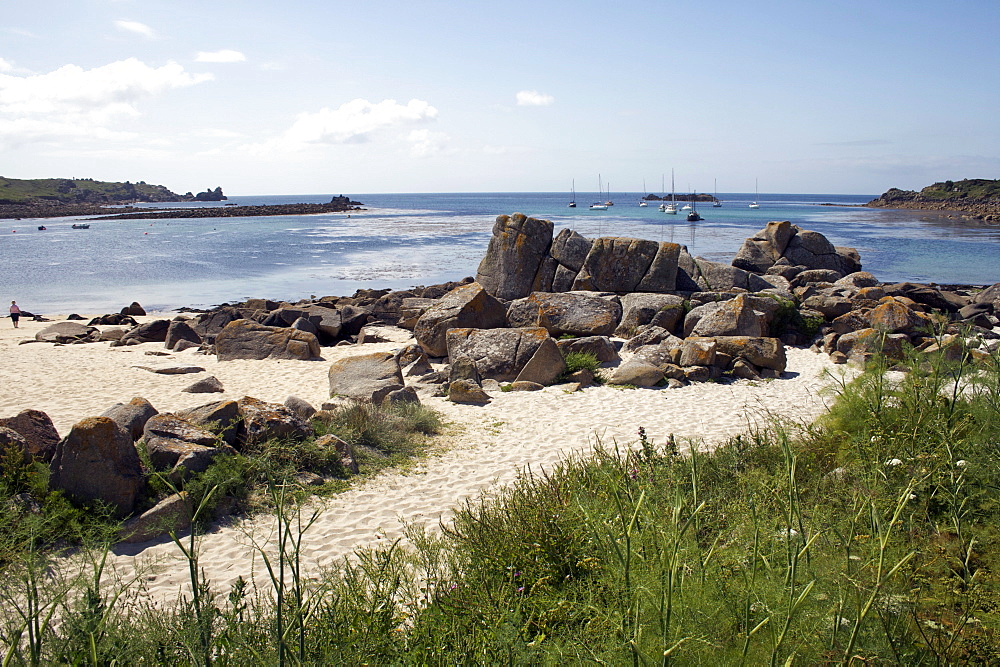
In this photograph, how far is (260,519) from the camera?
6.31 metres

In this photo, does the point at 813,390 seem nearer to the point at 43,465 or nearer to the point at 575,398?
the point at 575,398

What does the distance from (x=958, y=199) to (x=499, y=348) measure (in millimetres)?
114661

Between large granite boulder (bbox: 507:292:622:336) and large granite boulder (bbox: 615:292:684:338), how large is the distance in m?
0.36

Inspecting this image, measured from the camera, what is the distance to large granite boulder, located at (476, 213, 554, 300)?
17453mm

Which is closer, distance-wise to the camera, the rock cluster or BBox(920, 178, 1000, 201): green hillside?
the rock cluster

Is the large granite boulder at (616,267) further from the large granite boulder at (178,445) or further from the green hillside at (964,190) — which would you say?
the green hillside at (964,190)

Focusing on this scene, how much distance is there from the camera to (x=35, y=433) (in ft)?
22.0

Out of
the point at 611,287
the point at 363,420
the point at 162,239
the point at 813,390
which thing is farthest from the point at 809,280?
the point at 162,239

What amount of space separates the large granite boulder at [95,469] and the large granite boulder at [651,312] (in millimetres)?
10634

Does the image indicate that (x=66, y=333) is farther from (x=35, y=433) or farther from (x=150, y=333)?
(x=35, y=433)

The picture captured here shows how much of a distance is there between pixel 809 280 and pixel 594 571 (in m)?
21.0

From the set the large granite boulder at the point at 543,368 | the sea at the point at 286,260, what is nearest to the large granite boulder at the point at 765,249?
the sea at the point at 286,260

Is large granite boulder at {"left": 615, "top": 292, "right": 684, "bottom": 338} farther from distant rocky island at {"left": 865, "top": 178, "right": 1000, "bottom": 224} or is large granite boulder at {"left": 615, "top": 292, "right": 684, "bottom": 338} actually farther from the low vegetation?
distant rocky island at {"left": 865, "top": 178, "right": 1000, "bottom": 224}

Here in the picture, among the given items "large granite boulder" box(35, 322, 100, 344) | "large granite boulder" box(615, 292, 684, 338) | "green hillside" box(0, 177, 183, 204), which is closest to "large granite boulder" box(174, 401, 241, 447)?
"large granite boulder" box(615, 292, 684, 338)
